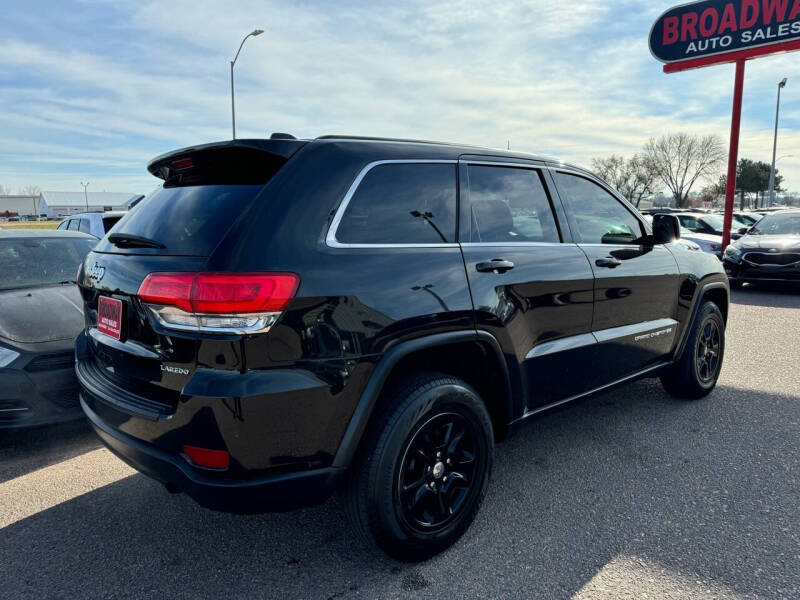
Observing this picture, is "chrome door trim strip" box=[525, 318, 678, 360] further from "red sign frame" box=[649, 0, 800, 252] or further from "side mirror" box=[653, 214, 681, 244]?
"red sign frame" box=[649, 0, 800, 252]

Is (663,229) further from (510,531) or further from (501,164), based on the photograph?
(510,531)

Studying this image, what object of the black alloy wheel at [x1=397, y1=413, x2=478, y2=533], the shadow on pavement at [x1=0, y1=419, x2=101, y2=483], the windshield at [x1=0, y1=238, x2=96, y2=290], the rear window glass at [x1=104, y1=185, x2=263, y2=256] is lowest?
the shadow on pavement at [x1=0, y1=419, x2=101, y2=483]

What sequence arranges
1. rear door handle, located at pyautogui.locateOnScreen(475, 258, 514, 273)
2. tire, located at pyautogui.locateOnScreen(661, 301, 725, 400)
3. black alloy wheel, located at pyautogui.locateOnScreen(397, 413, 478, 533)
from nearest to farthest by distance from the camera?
black alloy wheel, located at pyautogui.locateOnScreen(397, 413, 478, 533), rear door handle, located at pyautogui.locateOnScreen(475, 258, 514, 273), tire, located at pyautogui.locateOnScreen(661, 301, 725, 400)

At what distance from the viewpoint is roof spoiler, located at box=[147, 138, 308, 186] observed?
7.30 feet

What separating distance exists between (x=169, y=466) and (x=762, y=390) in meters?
4.68

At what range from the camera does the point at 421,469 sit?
2412mm

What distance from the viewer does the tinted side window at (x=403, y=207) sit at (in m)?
2.27

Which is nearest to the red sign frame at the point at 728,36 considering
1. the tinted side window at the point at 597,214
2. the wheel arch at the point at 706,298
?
the wheel arch at the point at 706,298

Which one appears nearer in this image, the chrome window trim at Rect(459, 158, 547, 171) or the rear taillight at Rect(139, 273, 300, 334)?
the rear taillight at Rect(139, 273, 300, 334)

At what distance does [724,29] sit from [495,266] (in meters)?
16.4

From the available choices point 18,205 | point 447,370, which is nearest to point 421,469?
point 447,370

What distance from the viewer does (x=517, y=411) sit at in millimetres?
2820

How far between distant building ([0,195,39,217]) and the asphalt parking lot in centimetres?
13450

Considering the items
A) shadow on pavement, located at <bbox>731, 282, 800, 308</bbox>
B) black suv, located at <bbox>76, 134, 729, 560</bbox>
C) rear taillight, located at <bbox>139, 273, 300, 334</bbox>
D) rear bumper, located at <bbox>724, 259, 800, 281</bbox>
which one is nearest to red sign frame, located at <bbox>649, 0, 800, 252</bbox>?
shadow on pavement, located at <bbox>731, 282, 800, 308</bbox>
